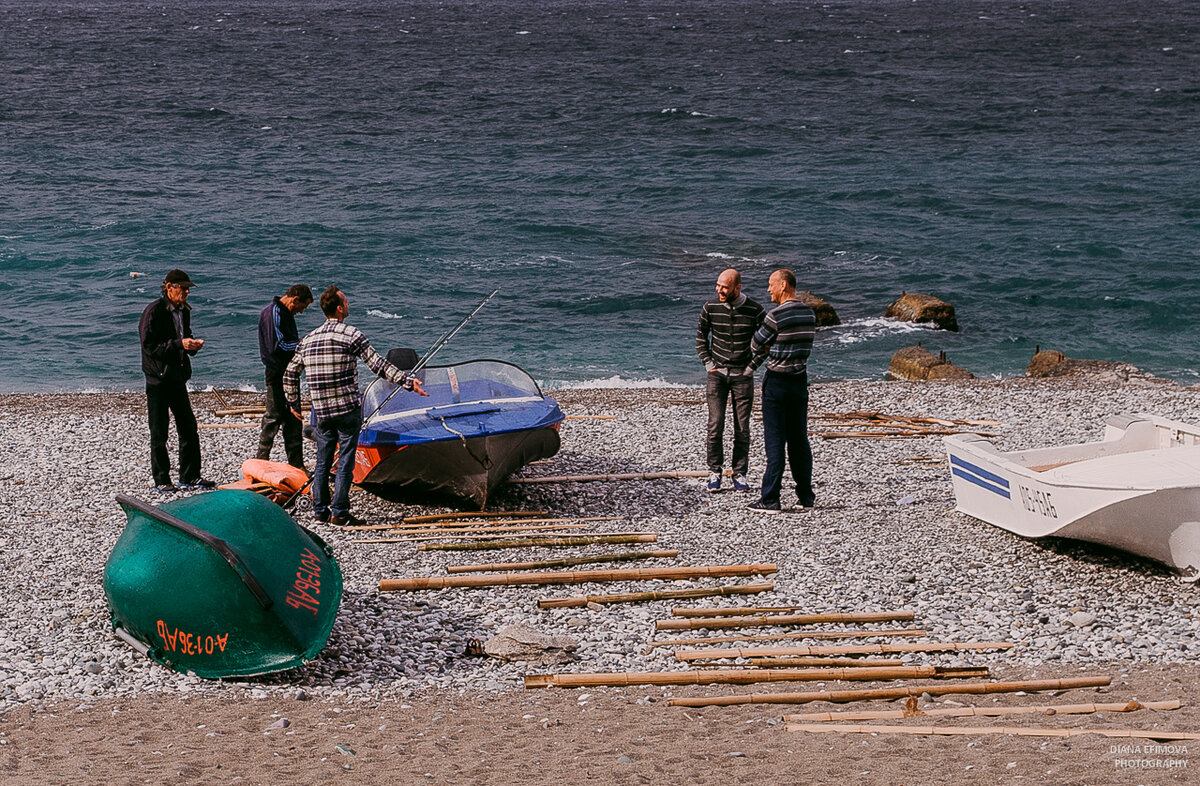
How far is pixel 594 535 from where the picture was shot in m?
11.3

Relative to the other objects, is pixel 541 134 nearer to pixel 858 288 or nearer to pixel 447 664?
pixel 858 288

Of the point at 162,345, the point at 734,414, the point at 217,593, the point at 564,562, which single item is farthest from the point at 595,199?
the point at 217,593

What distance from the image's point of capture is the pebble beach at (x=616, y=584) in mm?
8211

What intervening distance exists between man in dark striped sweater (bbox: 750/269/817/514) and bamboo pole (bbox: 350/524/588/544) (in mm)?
2028

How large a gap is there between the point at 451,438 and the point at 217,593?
3833 millimetres

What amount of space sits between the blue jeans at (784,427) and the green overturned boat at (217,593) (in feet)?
15.6

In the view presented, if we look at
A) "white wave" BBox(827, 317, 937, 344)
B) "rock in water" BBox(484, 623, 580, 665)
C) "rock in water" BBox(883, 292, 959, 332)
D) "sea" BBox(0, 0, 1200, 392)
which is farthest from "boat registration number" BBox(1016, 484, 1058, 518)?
"rock in water" BBox(883, 292, 959, 332)

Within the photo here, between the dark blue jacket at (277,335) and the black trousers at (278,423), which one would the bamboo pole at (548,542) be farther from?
the dark blue jacket at (277,335)

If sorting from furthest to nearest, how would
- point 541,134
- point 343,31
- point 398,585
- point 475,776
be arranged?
point 343,31
point 541,134
point 398,585
point 475,776

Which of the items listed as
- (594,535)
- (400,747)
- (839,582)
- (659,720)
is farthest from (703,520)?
(400,747)

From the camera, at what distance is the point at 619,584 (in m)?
9.96

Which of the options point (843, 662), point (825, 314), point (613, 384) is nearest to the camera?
point (843, 662)

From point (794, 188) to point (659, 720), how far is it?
127 feet

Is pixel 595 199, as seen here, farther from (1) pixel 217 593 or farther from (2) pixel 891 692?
(2) pixel 891 692
